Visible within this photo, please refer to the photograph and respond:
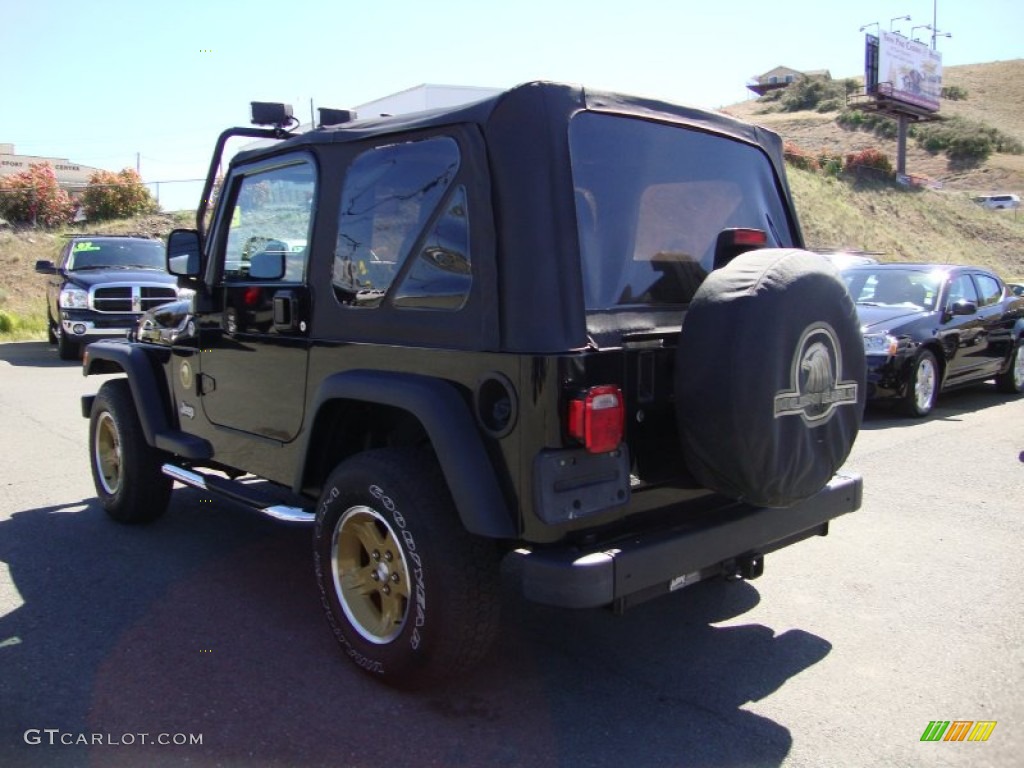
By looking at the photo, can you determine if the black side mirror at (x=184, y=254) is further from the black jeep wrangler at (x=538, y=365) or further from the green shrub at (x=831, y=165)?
the green shrub at (x=831, y=165)

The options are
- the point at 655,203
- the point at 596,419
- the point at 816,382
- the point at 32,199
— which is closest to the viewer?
the point at 596,419

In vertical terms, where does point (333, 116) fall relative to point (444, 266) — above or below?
above

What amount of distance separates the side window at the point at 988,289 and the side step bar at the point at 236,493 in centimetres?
889

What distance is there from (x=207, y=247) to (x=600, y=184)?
228cm

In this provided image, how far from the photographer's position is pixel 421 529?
9.71 ft

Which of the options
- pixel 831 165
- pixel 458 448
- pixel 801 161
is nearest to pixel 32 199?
pixel 458 448

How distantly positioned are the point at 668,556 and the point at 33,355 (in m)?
15.0

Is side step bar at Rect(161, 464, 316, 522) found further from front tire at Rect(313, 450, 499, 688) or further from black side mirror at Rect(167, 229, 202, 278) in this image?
black side mirror at Rect(167, 229, 202, 278)

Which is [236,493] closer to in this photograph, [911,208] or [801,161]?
[801,161]

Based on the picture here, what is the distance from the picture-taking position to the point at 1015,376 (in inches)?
415

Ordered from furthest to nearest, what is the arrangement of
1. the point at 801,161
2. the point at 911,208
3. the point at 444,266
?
the point at 911,208
the point at 801,161
the point at 444,266


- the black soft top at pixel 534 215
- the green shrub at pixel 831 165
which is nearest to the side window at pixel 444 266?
the black soft top at pixel 534 215

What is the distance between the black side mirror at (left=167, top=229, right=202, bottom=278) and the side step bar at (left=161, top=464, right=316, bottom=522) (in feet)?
3.31

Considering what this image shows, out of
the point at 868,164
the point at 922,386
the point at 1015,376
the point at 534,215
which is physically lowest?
the point at 1015,376
